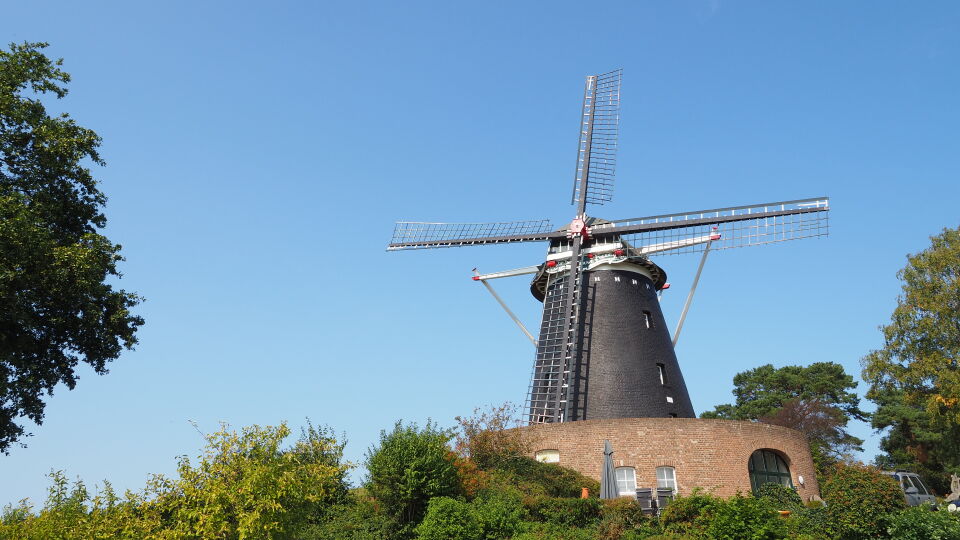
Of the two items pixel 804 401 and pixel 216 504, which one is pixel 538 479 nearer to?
pixel 216 504

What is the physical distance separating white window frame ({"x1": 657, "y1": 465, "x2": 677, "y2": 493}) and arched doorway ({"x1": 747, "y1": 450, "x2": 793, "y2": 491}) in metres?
3.05

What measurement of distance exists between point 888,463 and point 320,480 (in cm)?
4368

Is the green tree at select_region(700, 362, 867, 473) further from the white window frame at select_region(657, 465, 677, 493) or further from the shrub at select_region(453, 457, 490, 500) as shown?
the shrub at select_region(453, 457, 490, 500)

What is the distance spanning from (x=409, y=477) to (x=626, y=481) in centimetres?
758

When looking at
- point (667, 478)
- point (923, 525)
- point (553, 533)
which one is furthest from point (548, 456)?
point (923, 525)

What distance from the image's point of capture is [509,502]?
18.1m

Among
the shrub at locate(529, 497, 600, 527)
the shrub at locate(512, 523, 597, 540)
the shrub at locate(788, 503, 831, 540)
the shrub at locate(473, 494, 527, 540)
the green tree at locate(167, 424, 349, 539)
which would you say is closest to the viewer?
the green tree at locate(167, 424, 349, 539)

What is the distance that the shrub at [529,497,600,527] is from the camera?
18062mm

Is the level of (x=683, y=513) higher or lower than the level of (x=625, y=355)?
lower

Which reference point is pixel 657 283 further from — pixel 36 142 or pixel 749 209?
pixel 36 142

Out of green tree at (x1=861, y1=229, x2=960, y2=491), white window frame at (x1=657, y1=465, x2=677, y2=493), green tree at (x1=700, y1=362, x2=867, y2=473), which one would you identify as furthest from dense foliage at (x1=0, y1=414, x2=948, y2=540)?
green tree at (x1=700, y1=362, x2=867, y2=473)

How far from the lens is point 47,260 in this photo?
14703 mm

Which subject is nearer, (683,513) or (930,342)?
(683,513)

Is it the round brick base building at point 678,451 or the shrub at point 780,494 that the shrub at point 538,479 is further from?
the shrub at point 780,494
